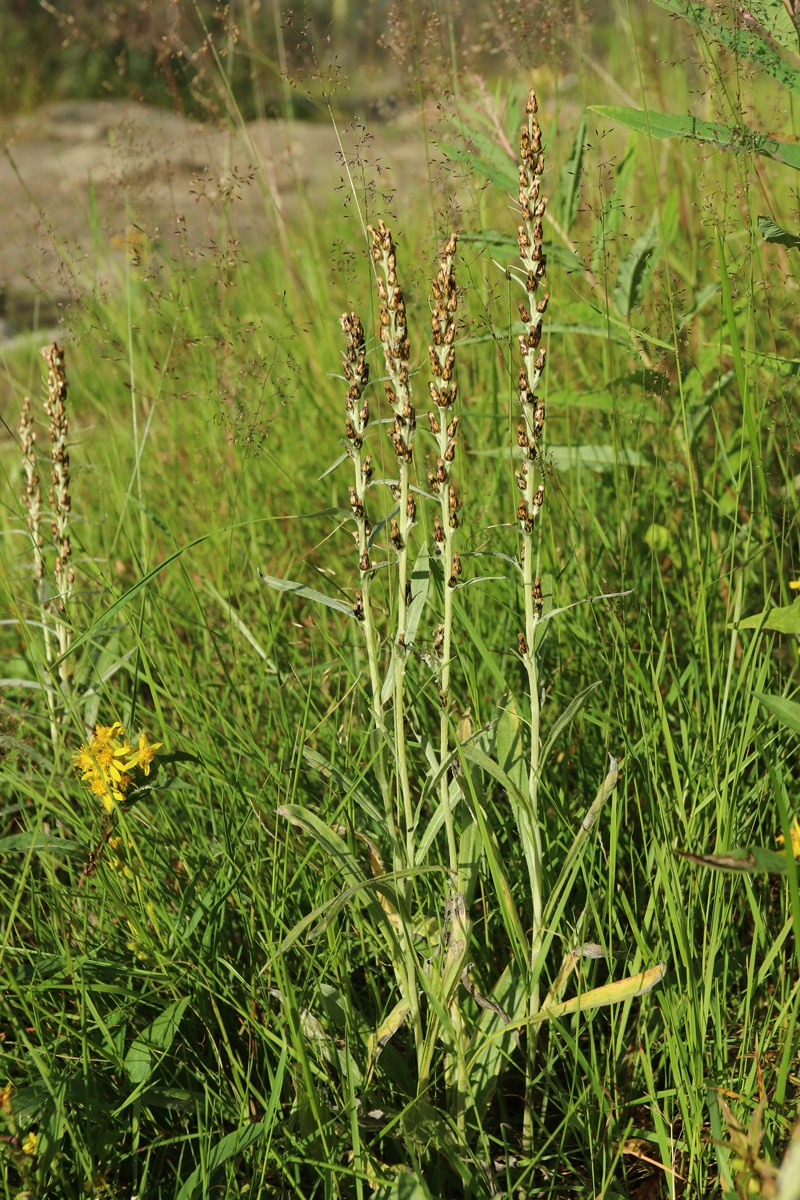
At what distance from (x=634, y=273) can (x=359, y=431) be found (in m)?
1.13

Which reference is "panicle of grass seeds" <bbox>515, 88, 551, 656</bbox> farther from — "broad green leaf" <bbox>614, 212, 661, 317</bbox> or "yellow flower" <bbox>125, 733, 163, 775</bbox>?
"broad green leaf" <bbox>614, 212, 661, 317</bbox>

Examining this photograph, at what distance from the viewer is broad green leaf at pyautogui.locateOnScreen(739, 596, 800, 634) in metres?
1.26

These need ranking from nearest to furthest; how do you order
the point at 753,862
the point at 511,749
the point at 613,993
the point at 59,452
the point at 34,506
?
1. the point at 753,862
2. the point at 613,993
3. the point at 511,749
4. the point at 59,452
5. the point at 34,506

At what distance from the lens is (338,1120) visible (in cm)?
117

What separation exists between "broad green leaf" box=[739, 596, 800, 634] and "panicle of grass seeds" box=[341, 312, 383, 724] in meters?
0.50

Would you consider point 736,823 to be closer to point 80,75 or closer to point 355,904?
point 355,904

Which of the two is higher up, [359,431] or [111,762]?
[359,431]

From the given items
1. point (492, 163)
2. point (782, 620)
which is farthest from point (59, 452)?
point (492, 163)

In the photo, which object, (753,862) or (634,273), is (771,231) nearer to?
(634,273)

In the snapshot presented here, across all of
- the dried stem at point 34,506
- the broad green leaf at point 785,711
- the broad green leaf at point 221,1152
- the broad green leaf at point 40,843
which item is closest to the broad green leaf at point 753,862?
the broad green leaf at point 785,711

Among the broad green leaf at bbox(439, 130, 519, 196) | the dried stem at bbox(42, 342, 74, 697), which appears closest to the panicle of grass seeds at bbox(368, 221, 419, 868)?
the dried stem at bbox(42, 342, 74, 697)

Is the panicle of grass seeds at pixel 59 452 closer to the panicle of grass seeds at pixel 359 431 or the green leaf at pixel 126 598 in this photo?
the green leaf at pixel 126 598

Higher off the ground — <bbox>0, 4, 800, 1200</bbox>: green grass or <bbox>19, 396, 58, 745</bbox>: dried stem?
<bbox>19, 396, 58, 745</bbox>: dried stem

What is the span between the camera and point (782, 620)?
1282mm
